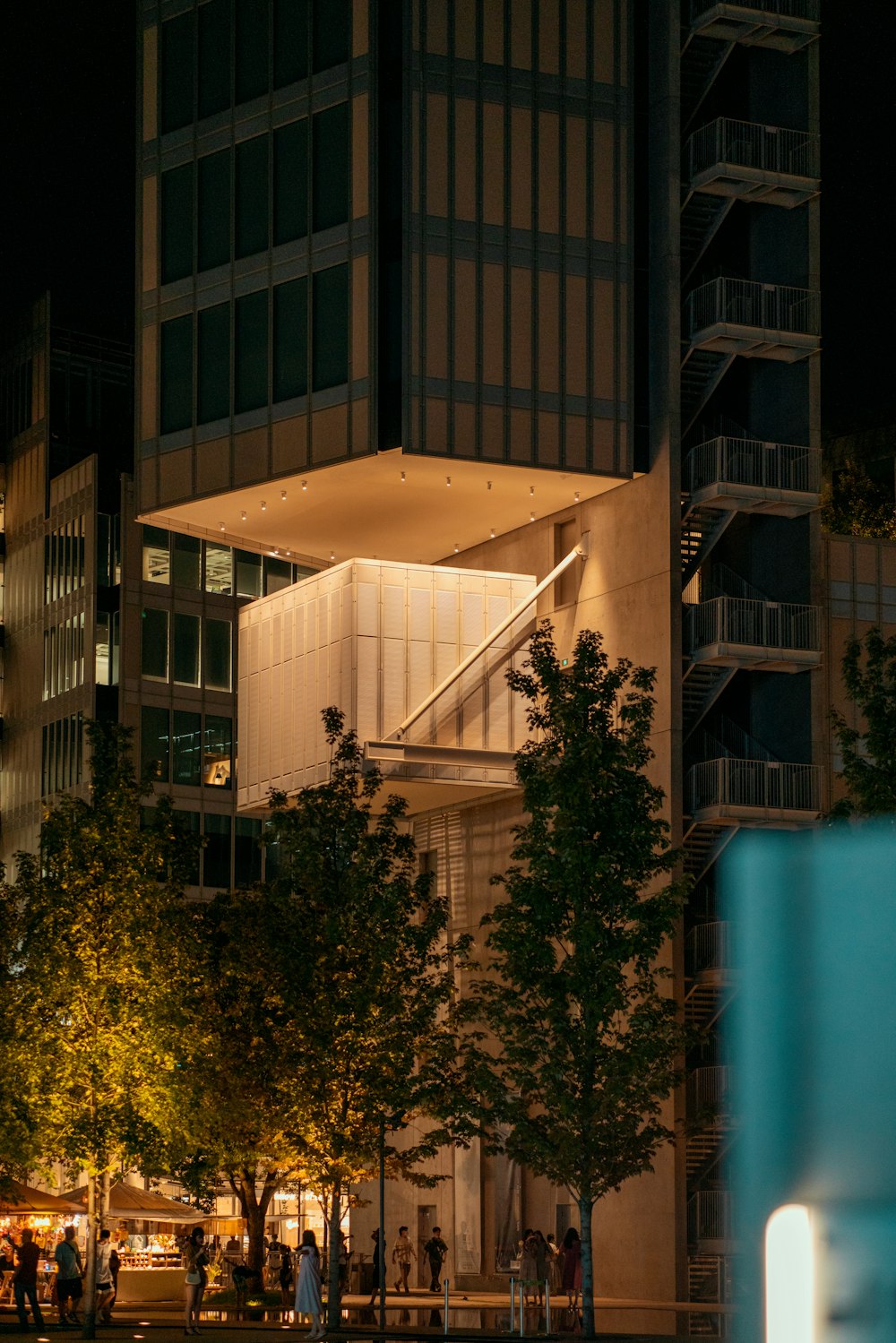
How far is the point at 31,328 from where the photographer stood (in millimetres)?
109500

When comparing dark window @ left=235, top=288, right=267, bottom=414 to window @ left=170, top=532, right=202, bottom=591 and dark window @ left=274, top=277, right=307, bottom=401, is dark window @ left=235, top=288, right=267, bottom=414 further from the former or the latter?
window @ left=170, top=532, right=202, bottom=591

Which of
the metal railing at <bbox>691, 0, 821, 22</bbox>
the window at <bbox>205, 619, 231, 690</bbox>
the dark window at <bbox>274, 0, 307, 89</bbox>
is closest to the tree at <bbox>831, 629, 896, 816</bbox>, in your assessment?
the metal railing at <bbox>691, 0, 821, 22</bbox>

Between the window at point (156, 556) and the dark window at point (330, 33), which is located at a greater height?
the dark window at point (330, 33)

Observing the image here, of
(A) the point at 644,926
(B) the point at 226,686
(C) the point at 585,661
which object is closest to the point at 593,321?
(C) the point at 585,661

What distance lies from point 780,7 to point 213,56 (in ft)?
54.2

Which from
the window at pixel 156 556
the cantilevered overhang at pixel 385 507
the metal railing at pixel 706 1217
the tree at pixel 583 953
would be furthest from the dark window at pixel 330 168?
the window at pixel 156 556

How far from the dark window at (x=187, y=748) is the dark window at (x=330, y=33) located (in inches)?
1863

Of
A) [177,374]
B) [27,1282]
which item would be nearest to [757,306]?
[177,374]

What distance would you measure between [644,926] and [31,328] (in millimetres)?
76074

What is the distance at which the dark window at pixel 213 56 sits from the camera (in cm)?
6172

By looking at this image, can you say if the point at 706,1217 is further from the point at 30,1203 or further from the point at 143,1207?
the point at 30,1203

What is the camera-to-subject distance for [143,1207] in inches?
2219

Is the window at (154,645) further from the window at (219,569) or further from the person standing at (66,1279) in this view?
the person standing at (66,1279)

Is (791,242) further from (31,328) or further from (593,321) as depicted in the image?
(31,328)
